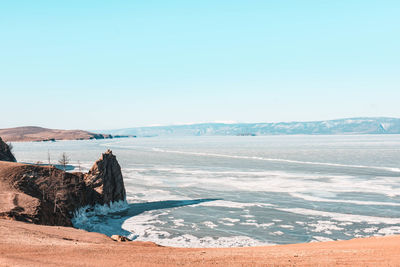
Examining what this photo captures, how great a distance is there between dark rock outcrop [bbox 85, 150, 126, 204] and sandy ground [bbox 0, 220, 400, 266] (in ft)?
A: 82.4

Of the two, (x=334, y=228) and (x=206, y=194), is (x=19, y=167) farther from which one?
(x=334, y=228)

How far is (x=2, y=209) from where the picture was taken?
1390 inches

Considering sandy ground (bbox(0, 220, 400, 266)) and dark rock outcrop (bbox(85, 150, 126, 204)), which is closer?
sandy ground (bbox(0, 220, 400, 266))

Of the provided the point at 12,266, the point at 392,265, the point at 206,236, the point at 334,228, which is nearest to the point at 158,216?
the point at 206,236

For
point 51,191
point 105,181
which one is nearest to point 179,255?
point 51,191

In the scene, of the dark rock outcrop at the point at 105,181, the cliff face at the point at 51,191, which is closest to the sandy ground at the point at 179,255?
the cliff face at the point at 51,191

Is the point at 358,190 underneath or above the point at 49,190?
underneath

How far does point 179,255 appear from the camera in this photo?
21.8m

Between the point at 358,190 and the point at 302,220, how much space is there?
21.4 m

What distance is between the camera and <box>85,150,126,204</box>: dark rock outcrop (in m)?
50.7

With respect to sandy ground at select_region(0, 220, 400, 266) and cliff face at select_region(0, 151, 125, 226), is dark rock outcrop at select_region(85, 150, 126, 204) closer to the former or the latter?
cliff face at select_region(0, 151, 125, 226)

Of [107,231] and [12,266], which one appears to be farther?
[107,231]

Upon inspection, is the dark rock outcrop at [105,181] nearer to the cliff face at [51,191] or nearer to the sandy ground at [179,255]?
the cliff face at [51,191]

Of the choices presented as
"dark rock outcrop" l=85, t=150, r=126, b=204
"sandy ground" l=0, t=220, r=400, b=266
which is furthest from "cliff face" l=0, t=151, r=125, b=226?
"sandy ground" l=0, t=220, r=400, b=266
